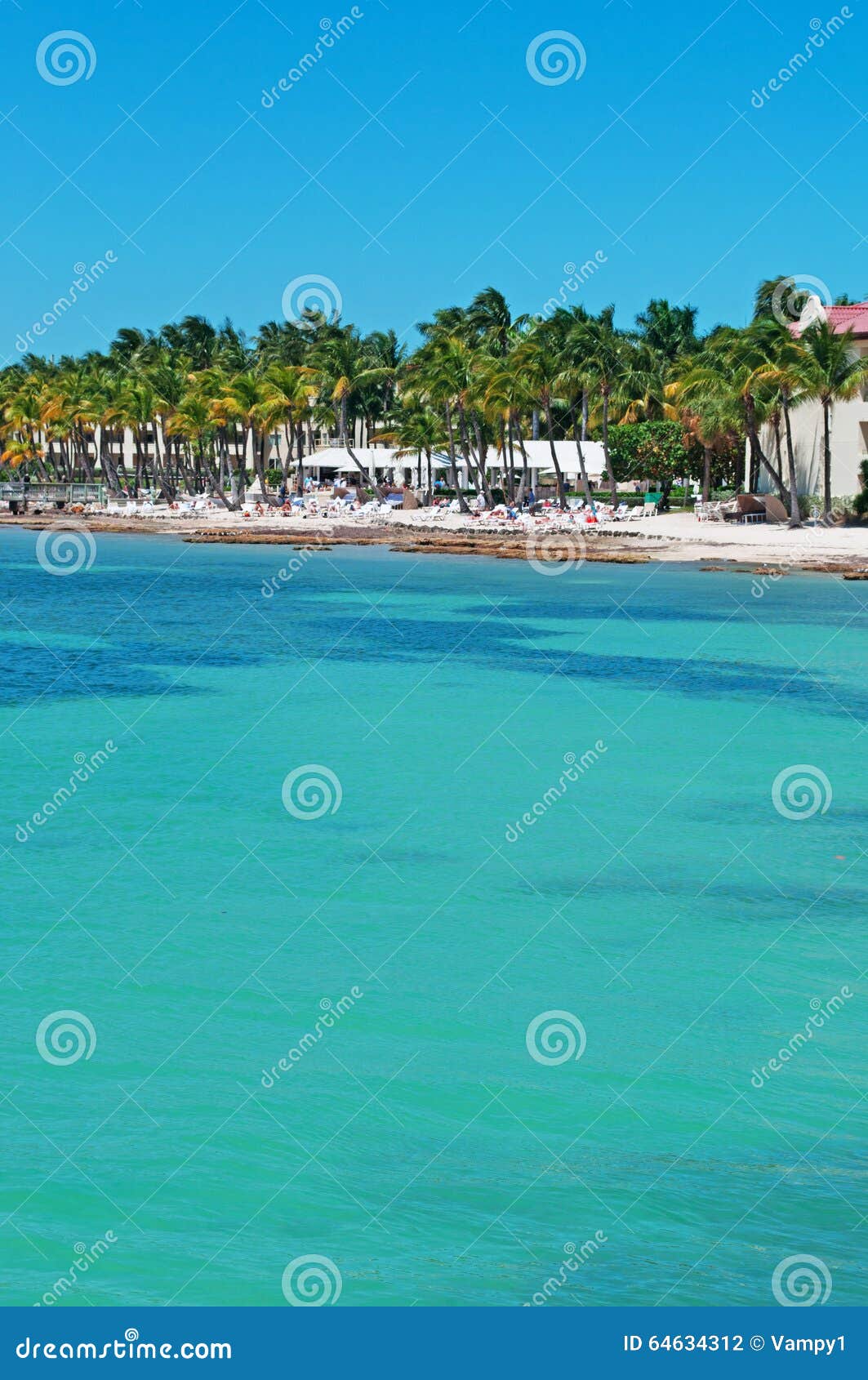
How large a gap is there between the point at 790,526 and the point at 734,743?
4087 cm

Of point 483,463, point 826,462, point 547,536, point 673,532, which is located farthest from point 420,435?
point 826,462

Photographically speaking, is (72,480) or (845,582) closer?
(845,582)

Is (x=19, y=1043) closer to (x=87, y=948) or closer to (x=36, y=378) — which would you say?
(x=87, y=948)

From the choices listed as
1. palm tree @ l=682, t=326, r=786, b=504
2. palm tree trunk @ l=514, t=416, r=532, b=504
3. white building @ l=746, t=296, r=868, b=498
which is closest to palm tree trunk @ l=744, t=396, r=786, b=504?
palm tree @ l=682, t=326, r=786, b=504

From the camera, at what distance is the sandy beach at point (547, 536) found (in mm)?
55594

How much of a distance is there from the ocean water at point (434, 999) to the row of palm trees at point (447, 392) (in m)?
37.0

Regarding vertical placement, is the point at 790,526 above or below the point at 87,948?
above

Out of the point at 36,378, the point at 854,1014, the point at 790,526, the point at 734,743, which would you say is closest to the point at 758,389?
the point at 790,526

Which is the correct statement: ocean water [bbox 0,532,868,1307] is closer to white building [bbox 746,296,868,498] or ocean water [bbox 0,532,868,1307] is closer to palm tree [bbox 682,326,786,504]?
palm tree [bbox 682,326,786,504]

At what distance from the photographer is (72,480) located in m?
120

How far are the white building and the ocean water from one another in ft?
118

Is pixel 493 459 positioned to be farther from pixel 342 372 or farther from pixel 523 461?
pixel 342 372
